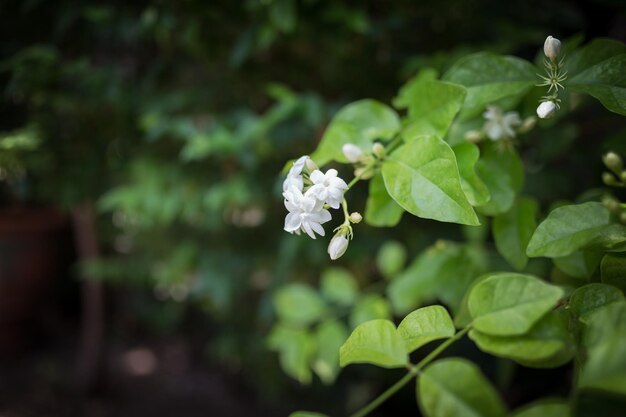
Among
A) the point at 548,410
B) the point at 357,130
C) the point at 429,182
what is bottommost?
the point at 548,410

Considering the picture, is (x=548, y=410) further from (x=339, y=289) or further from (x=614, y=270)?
(x=339, y=289)

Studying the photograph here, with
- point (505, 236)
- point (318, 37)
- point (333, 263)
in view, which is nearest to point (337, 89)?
point (318, 37)

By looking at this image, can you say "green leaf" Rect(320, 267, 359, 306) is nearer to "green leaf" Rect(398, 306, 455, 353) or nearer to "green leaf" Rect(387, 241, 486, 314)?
"green leaf" Rect(387, 241, 486, 314)

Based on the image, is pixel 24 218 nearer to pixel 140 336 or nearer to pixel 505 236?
pixel 140 336

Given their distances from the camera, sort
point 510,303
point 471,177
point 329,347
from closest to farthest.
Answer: point 510,303, point 471,177, point 329,347

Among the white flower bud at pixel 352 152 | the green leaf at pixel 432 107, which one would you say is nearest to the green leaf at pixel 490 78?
the green leaf at pixel 432 107

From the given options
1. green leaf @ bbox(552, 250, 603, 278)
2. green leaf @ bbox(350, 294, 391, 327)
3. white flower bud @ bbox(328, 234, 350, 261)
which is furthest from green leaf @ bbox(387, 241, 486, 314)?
white flower bud @ bbox(328, 234, 350, 261)

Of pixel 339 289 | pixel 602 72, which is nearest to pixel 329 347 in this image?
pixel 339 289
